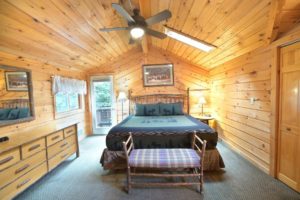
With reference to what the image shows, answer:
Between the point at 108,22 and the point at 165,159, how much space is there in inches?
94.8

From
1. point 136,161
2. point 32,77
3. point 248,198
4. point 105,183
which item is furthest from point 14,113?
point 248,198

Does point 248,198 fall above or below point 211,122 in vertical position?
below

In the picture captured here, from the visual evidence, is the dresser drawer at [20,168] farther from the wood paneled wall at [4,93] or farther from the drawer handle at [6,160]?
the wood paneled wall at [4,93]

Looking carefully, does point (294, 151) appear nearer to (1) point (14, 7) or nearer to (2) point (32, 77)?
(1) point (14, 7)

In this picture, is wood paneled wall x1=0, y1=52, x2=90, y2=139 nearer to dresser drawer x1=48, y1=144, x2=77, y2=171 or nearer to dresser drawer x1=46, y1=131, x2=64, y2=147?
dresser drawer x1=46, y1=131, x2=64, y2=147

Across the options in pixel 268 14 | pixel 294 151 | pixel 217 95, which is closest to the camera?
pixel 268 14

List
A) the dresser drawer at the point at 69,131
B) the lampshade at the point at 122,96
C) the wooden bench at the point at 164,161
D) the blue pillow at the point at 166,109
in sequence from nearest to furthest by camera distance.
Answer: the wooden bench at the point at 164,161 < the dresser drawer at the point at 69,131 < the blue pillow at the point at 166,109 < the lampshade at the point at 122,96

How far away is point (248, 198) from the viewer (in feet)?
6.64

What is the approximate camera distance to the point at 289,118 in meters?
2.20

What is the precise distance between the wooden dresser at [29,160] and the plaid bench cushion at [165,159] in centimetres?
136

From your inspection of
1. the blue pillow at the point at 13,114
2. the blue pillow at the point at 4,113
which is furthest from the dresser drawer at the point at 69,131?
the blue pillow at the point at 4,113

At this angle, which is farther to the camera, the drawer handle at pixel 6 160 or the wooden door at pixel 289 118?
the wooden door at pixel 289 118

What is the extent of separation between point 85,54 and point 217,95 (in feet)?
11.8

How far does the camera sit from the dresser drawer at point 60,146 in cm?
264
